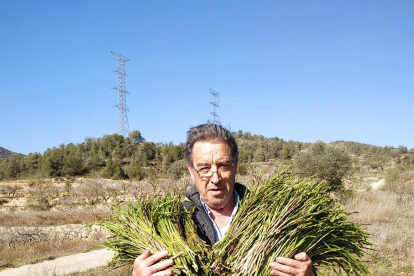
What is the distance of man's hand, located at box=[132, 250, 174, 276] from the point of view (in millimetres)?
1153

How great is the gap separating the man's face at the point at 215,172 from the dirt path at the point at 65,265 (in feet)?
22.9

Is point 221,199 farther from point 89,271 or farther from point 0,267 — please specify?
point 0,267

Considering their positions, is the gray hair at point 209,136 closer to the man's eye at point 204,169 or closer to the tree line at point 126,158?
the man's eye at point 204,169

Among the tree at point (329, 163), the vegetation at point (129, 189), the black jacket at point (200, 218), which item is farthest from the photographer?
the tree at point (329, 163)

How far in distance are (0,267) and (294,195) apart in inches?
404

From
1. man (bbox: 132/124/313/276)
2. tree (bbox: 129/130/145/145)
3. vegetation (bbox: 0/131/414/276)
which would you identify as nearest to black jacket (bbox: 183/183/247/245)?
man (bbox: 132/124/313/276)

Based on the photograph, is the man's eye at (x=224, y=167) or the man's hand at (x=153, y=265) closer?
the man's hand at (x=153, y=265)

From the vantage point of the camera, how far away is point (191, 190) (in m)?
1.73

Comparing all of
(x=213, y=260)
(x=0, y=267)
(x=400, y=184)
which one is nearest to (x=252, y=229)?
(x=213, y=260)

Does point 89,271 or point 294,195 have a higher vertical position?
point 294,195

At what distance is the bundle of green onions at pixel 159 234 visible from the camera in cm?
120

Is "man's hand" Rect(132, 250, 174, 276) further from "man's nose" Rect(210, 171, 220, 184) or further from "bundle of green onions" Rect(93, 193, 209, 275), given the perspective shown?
"man's nose" Rect(210, 171, 220, 184)

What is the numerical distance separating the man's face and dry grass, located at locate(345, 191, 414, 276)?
1.20 metres

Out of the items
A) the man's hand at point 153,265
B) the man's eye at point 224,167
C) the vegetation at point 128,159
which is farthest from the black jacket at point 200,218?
the vegetation at point 128,159
